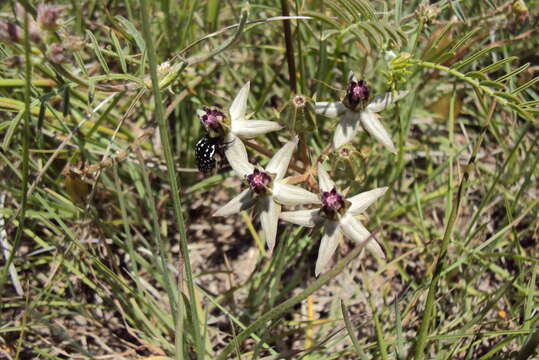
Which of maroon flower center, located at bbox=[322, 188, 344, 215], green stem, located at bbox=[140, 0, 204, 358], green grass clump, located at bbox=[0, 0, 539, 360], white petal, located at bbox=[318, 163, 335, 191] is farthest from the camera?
green grass clump, located at bbox=[0, 0, 539, 360]

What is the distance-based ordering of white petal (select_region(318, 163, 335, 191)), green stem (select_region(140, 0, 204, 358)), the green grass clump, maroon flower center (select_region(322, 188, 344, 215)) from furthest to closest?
the green grass clump
white petal (select_region(318, 163, 335, 191))
maroon flower center (select_region(322, 188, 344, 215))
green stem (select_region(140, 0, 204, 358))

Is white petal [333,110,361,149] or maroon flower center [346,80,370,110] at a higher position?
maroon flower center [346,80,370,110]

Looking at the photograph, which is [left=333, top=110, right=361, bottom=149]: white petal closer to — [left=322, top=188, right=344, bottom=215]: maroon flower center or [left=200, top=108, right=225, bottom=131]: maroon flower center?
[left=322, top=188, right=344, bottom=215]: maroon flower center

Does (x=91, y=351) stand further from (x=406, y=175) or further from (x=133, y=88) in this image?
(x=406, y=175)

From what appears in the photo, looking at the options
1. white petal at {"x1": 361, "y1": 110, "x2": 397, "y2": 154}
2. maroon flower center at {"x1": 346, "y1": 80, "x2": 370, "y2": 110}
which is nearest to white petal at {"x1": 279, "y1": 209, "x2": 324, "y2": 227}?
white petal at {"x1": 361, "y1": 110, "x2": 397, "y2": 154}

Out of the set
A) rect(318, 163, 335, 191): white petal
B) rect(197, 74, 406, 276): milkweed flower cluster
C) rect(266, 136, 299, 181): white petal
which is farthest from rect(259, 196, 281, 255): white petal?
rect(318, 163, 335, 191): white petal

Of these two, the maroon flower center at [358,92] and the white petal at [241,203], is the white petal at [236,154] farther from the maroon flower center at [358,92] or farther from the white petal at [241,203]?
the maroon flower center at [358,92]

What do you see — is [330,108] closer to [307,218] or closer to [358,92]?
[358,92]

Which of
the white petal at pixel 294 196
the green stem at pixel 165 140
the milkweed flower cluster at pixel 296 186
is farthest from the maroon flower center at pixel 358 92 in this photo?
the green stem at pixel 165 140

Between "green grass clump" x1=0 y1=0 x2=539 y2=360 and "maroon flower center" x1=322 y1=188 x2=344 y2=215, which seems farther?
"green grass clump" x1=0 y1=0 x2=539 y2=360
